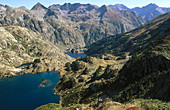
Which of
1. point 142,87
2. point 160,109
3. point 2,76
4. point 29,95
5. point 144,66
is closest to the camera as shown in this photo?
point 160,109

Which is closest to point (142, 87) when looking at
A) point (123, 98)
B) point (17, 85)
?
point (123, 98)

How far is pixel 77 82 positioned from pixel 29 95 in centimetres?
5305

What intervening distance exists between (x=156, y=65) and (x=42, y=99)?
10370 cm

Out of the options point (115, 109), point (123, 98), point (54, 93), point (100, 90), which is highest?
point (115, 109)

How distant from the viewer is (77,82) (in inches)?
5709

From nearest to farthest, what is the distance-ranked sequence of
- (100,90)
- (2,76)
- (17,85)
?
1. (100,90)
2. (17,85)
3. (2,76)

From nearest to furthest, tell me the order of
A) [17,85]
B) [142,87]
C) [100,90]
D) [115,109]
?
[115,109], [142,87], [100,90], [17,85]

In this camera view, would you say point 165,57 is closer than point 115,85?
Yes

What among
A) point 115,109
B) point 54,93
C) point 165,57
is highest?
point 165,57

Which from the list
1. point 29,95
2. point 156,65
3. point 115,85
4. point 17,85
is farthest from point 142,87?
point 17,85

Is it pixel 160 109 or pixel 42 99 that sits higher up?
pixel 160 109

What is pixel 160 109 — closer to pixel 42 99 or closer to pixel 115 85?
pixel 115 85

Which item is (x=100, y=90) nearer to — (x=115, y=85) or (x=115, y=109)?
(x=115, y=85)

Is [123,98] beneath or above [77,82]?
above
